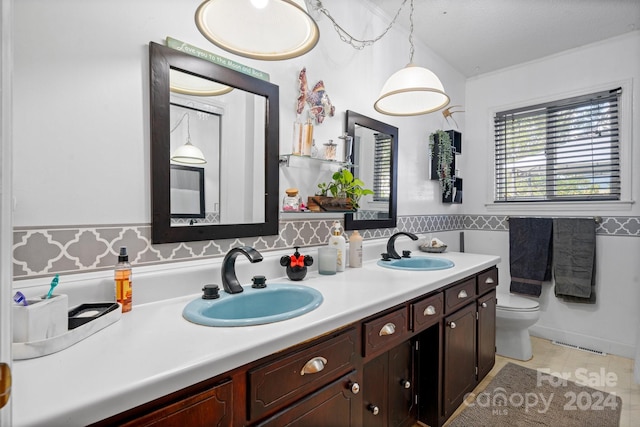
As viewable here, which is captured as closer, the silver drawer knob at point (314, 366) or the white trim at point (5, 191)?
the white trim at point (5, 191)

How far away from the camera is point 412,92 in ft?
6.23

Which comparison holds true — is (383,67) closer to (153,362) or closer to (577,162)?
(577,162)

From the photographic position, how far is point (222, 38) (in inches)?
42.5

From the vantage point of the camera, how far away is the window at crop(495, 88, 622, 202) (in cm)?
269

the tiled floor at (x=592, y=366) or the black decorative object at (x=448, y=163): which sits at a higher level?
the black decorative object at (x=448, y=163)

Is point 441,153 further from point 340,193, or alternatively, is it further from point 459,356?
point 459,356

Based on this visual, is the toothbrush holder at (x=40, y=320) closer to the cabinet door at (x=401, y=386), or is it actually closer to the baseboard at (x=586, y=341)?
the cabinet door at (x=401, y=386)

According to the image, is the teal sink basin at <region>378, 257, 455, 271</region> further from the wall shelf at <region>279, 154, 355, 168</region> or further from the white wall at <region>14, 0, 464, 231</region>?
the white wall at <region>14, 0, 464, 231</region>

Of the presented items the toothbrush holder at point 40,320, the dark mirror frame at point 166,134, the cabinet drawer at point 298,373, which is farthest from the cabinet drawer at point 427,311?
the toothbrush holder at point 40,320

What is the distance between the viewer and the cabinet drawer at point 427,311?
146cm

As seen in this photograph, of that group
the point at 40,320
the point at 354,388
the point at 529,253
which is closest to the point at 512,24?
the point at 529,253

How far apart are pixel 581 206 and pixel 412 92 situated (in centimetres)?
205

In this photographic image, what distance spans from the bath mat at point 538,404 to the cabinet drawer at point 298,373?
1.17 m

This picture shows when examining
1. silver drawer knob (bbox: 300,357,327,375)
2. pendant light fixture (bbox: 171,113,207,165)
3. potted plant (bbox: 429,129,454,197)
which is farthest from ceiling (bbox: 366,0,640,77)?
silver drawer knob (bbox: 300,357,327,375)
